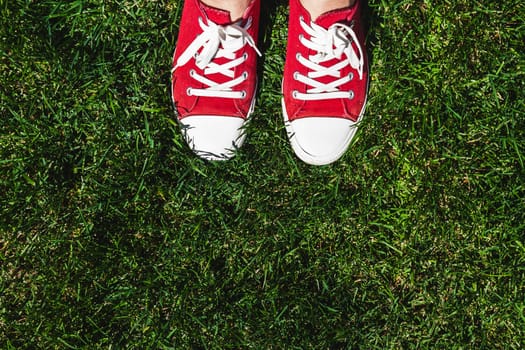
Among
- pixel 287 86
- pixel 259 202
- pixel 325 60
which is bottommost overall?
pixel 259 202

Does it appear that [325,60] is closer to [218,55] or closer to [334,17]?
[334,17]

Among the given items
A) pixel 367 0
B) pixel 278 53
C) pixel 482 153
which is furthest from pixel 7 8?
pixel 482 153

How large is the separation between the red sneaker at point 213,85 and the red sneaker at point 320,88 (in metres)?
0.17

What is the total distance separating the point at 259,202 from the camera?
2.30 metres

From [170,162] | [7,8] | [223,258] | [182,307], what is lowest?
[182,307]

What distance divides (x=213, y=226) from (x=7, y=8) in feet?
4.14

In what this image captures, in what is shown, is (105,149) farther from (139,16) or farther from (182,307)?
(182,307)

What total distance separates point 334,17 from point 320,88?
279 millimetres

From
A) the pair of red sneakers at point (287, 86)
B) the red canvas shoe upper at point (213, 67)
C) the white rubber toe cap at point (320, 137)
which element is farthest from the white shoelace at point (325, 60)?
the red canvas shoe upper at point (213, 67)

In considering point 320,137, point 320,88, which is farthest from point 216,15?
point 320,137

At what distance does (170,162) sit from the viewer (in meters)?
2.32

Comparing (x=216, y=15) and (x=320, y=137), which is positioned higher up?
(x=216, y=15)

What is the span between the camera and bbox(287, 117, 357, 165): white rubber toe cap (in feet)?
7.26

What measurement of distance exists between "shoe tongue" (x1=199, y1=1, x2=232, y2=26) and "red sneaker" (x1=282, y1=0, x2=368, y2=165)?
28 cm
